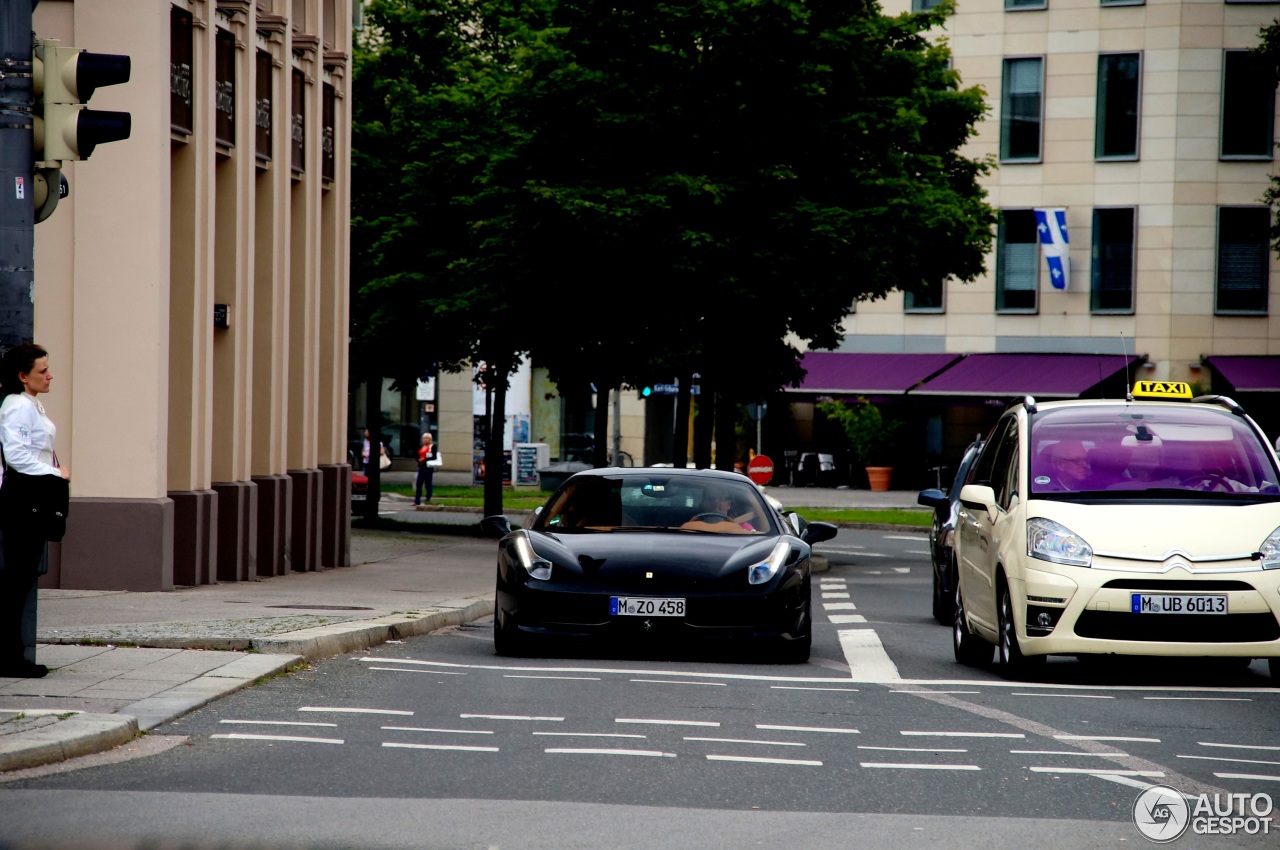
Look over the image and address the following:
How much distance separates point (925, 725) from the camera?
9.47 meters

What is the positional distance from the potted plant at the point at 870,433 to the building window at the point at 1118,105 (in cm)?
936

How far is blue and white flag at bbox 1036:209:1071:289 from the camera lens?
52938 millimetres

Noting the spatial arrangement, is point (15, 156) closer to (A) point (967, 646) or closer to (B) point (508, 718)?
(B) point (508, 718)

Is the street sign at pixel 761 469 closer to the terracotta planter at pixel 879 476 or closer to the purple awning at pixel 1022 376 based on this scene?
the purple awning at pixel 1022 376

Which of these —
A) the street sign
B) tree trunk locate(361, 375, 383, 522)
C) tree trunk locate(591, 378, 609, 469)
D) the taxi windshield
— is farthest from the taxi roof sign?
tree trunk locate(361, 375, 383, 522)

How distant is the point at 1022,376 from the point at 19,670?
4459 centimetres

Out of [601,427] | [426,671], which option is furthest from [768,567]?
[601,427]

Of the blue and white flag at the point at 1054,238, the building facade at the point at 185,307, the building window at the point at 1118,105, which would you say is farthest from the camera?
the blue and white flag at the point at 1054,238

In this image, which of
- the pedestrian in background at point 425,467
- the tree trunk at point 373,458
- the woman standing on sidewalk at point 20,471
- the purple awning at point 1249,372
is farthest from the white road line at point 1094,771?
the purple awning at point 1249,372

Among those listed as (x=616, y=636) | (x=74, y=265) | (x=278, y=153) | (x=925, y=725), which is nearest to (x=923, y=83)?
(x=278, y=153)

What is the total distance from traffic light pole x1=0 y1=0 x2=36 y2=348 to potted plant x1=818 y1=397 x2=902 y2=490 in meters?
45.2

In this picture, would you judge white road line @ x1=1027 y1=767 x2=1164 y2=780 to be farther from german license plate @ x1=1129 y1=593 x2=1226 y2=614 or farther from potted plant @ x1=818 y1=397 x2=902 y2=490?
potted plant @ x1=818 y1=397 x2=902 y2=490

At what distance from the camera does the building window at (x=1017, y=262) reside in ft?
178

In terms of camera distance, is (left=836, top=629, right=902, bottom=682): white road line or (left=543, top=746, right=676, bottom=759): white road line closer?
(left=543, top=746, right=676, bottom=759): white road line
